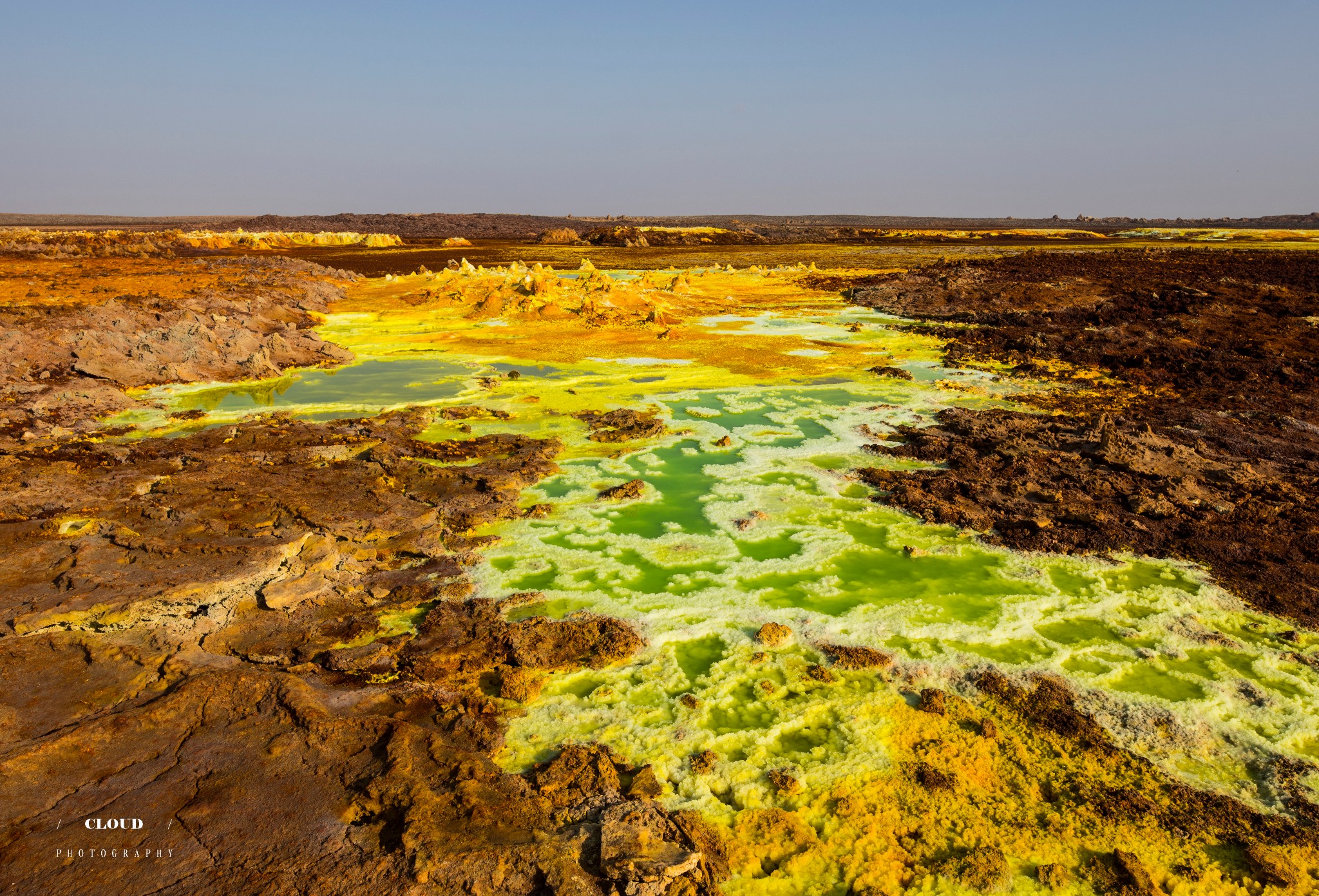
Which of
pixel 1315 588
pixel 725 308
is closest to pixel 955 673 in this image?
pixel 1315 588

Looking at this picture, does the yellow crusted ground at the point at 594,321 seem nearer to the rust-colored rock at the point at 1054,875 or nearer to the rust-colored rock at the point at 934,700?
the rust-colored rock at the point at 934,700

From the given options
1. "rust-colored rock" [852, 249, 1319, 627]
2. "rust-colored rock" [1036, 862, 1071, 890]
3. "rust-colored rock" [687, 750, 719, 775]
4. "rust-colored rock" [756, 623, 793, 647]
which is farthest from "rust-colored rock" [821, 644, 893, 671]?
"rust-colored rock" [852, 249, 1319, 627]

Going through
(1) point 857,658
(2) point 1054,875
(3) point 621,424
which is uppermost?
(3) point 621,424

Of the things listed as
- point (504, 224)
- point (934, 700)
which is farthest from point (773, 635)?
point (504, 224)

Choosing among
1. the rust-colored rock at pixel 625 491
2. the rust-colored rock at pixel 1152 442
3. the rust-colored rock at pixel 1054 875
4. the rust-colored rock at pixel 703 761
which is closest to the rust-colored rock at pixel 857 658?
the rust-colored rock at pixel 703 761

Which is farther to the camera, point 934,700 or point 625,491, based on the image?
point 625,491

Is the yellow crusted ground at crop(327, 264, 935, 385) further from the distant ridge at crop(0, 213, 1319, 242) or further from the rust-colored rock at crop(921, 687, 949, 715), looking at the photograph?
the distant ridge at crop(0, 213, 1319, 242)

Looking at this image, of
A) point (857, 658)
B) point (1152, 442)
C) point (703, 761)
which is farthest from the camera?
point (1152, 442)

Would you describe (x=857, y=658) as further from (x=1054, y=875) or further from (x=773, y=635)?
(x=1054, y=875)

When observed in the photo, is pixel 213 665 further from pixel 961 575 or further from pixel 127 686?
pixel 961 575

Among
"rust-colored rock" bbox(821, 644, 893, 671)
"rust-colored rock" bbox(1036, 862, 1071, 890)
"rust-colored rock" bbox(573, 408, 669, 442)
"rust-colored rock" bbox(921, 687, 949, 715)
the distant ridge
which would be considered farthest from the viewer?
the distant ridge

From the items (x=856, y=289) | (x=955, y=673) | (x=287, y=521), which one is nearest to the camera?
(x=955, y=673)
